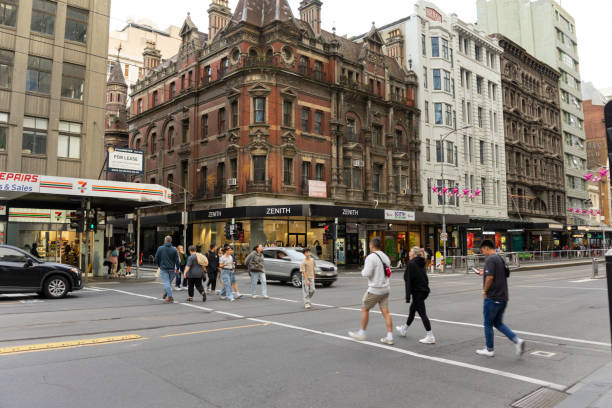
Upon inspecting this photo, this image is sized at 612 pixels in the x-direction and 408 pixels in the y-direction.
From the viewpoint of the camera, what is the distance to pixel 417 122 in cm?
4338

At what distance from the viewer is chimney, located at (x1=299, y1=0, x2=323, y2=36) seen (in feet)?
125

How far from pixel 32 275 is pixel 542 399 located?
48.2ft

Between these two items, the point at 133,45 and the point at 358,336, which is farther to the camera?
the point at 133,45

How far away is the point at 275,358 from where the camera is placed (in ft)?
22.9

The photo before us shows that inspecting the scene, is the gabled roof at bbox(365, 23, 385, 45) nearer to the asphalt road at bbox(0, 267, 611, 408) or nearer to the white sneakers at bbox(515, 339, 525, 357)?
Result: the asphalt road at bbox(0, 267, 611, 408)

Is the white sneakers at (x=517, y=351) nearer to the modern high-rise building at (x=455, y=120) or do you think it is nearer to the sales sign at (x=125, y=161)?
the sales sign at (x=125, y=161)

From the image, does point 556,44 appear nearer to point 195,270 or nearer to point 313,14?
point 313,14

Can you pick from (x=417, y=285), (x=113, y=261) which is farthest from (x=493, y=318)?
(x=113, y=261)

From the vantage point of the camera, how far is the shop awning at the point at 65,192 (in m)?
18.6

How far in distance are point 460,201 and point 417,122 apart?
9.17 metres

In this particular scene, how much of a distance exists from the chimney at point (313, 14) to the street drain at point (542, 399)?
3612 centimetres

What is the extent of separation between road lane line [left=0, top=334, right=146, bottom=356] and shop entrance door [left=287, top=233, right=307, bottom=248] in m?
24.9


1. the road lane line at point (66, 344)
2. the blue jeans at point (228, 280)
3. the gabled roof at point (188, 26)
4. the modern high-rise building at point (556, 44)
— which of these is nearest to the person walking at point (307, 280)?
the blue jeans at point (228, 280)

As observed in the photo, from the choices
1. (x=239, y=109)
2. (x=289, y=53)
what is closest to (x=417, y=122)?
(x=289, y=53)
